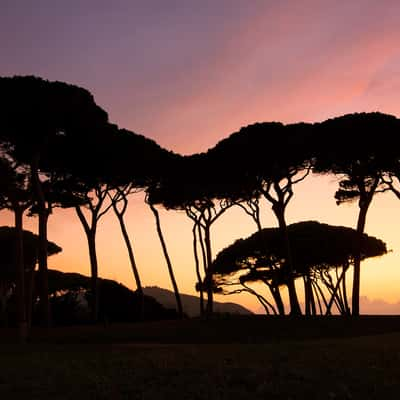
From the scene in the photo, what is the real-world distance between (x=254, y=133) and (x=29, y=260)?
1865 centimetres

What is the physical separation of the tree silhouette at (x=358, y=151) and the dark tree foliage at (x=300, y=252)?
10.4 metres

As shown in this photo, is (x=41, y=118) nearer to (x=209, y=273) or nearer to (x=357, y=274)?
(x=209, y=273)

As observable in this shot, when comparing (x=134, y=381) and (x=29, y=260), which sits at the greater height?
(x=29, y=260)

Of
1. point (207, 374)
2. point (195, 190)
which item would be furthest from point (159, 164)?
point (207, 374)

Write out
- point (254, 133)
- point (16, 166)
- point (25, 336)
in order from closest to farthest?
point (25, 336) < point (16, 166) < point (254, 133)

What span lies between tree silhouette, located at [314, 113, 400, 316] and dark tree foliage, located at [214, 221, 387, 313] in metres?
10.4

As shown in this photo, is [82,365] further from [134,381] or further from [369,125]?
[369,125]

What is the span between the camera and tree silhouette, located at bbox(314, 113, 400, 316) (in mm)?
32781

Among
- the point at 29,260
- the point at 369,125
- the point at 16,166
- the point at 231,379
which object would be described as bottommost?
the point at 231,379

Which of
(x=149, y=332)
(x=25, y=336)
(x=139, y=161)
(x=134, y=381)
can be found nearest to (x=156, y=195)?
(x=139, y=161)

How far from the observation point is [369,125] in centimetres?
3303

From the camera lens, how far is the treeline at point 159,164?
88.7 ft

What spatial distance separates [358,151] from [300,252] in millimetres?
13984

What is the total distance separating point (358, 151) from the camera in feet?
109
